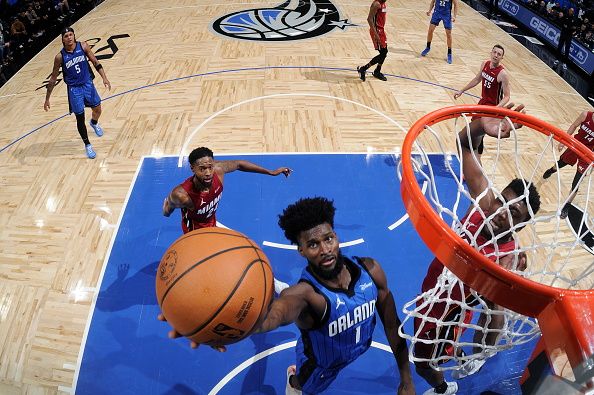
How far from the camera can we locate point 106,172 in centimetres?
593

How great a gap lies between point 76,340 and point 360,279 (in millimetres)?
2837

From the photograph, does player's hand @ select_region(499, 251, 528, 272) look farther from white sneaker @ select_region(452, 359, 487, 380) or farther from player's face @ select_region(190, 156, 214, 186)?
player's face @ select_region(190, 156, 214, 186)

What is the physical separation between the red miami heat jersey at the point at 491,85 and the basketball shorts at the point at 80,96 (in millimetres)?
5461

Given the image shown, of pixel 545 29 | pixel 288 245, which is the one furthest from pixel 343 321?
pixel 545 29

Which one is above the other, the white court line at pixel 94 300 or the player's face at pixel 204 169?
the player's face at pixel 204 169

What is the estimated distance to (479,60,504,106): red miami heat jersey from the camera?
19.0ft

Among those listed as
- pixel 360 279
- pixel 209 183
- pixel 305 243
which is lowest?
pixel 209 183

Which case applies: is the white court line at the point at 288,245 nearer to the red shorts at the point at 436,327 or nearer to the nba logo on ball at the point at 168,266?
the red shorts at the point at 436,327

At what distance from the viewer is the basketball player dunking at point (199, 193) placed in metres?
3.52

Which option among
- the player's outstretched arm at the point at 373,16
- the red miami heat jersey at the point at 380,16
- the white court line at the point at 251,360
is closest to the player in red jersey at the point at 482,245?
the white court line at the point at 251,360

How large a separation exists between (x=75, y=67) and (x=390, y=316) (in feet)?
17.2

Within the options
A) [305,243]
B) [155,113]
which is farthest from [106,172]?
[305,243]

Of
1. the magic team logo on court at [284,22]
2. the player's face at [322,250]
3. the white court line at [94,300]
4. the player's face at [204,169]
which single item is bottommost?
the white court line at [94,300]

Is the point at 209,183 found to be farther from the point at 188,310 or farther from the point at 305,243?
the point at 188,310
